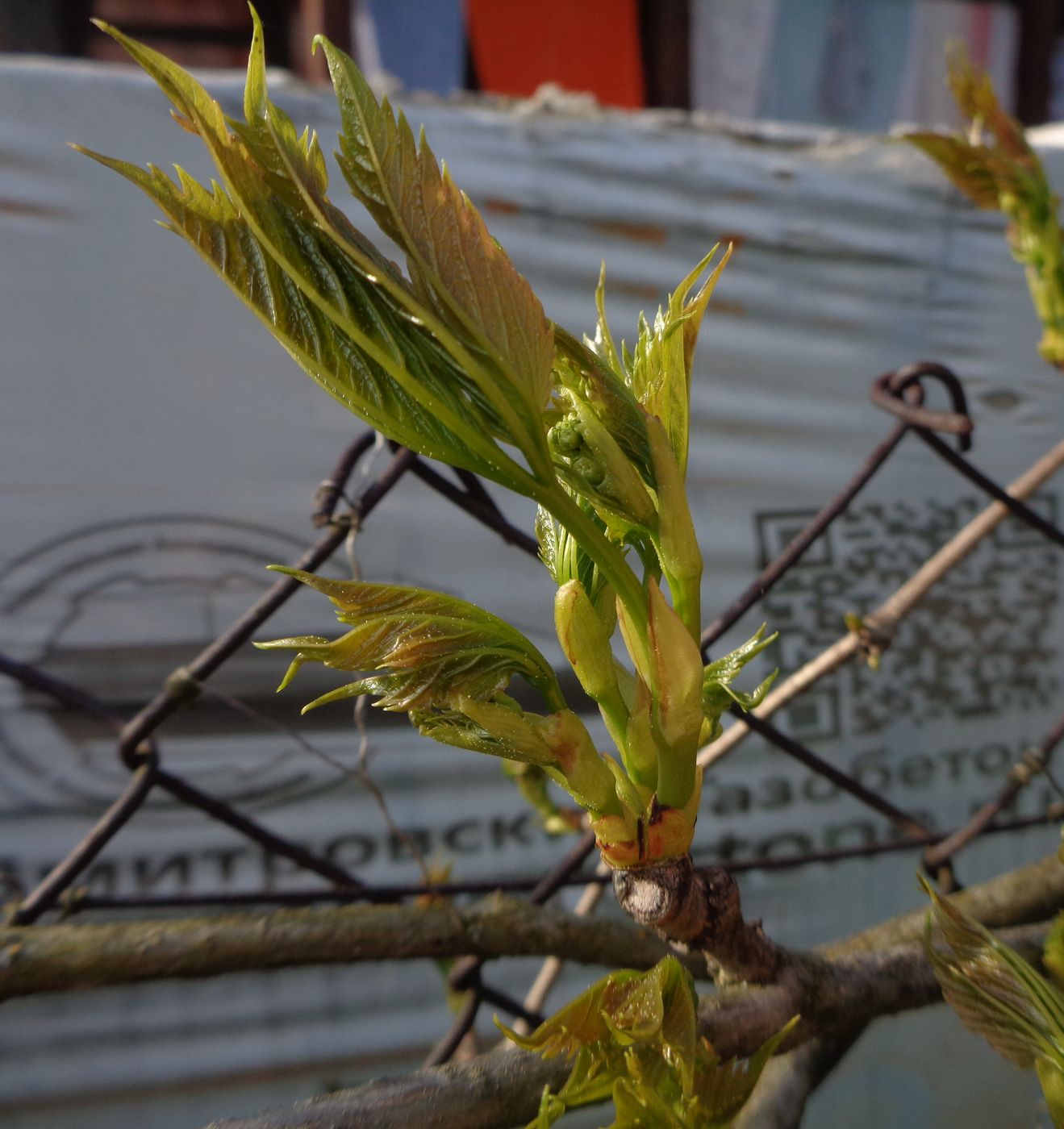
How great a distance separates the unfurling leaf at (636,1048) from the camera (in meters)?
0.34

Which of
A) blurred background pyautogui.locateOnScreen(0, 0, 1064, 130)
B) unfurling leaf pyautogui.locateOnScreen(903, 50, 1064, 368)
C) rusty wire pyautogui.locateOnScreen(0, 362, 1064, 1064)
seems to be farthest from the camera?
blurred background pyautogui.locateOnScreen(0, 0, 1064, 130)

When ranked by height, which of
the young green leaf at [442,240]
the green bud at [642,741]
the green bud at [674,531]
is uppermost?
the young green leaf at [442,240]

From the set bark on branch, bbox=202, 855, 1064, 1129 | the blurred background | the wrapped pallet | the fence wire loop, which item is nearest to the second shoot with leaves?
bark on branch, bbox=202, 855, 1064, 1129

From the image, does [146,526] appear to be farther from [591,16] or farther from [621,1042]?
[591,16]

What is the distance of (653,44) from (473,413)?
2.11 metres

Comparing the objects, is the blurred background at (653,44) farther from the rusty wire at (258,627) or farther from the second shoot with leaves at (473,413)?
the second shoot with leaves at (473,413)

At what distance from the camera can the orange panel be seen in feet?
6.27

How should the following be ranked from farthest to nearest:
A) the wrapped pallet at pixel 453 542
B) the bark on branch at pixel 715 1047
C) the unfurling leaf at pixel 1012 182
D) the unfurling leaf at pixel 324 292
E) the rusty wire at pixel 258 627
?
1. the wrapped pallet at pixel 453 542
2. the unfurling leaf at pixel 1012 182
3. the rusty wire at pixel 258 627
4. the bark on branch at pixel 715 1047
5. the unfurling leaf at pixel 324 292

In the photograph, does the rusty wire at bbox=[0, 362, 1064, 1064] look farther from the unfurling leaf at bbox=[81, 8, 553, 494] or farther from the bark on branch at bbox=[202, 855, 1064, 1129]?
the unfurling leaf at bbox=[81, 8, 553, 494]

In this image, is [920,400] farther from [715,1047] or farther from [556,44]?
[556,44]

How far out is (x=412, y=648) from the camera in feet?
1.01

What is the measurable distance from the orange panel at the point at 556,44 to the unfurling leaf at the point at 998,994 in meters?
1.91

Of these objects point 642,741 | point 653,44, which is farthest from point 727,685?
point 653,44

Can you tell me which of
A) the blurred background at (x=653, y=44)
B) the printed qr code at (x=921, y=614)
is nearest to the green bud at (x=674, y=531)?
the printed qr code at (x=921, y=614)
